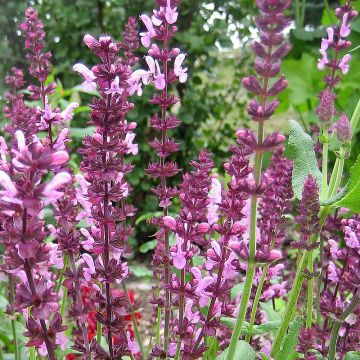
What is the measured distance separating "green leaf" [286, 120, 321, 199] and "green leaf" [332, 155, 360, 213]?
0.48 ft

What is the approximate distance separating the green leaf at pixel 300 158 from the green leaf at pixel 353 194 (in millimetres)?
146

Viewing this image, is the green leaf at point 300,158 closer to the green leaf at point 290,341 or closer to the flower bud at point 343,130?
the flower bud at point 343,130

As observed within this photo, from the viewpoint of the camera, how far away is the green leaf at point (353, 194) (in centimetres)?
113

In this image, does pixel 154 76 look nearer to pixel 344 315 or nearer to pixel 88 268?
pixel 88 268

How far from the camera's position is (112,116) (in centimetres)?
107

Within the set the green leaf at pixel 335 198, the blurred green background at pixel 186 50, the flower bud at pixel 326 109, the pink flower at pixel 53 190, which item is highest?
the pink flower at pixel 53 190

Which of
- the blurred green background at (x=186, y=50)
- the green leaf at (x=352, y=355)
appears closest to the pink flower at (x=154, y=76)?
the green leaf at (x=352, y=355)

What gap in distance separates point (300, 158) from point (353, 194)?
0.23 m

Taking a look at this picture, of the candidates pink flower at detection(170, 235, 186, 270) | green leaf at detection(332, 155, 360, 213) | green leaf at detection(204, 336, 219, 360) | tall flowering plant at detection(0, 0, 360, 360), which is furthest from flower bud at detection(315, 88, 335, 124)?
green leaf at detection(204, 336, 219, 360)

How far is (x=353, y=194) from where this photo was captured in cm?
114

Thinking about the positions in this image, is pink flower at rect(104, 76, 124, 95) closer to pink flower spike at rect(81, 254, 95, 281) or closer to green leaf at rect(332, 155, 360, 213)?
pink flower spike at rect(81, 254, 95, 281)

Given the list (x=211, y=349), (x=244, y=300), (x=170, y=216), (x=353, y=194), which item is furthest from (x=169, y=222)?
(x=211, y=349)

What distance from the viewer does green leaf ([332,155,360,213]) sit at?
1134 millimetres

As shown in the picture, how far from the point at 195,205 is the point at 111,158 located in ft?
0.57
